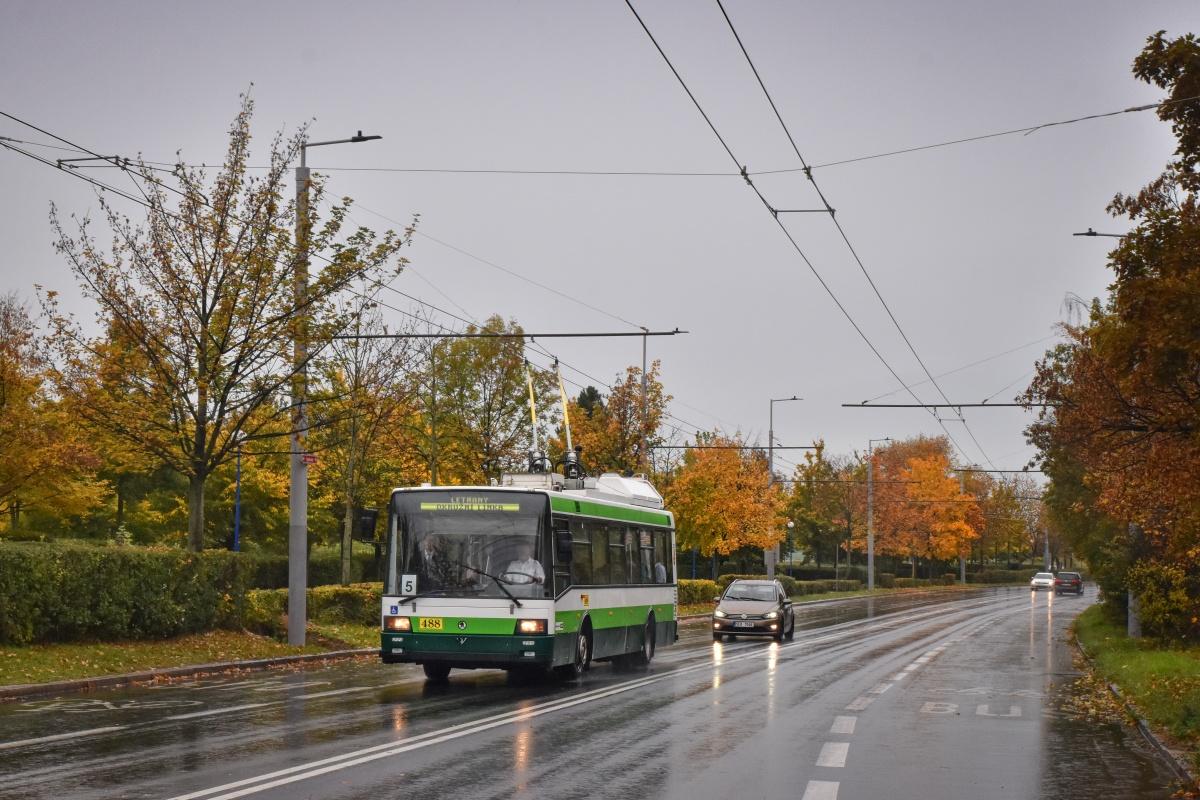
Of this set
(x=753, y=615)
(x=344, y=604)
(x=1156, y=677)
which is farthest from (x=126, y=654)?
(x=753, y=615)

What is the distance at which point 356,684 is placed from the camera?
19453 mm

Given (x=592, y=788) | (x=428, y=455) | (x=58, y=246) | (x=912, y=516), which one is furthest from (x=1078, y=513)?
(x=912, y=516)

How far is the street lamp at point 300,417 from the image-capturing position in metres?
23.8

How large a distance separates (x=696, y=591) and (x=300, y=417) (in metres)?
33.6

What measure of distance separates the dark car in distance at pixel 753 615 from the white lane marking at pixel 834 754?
20.6m

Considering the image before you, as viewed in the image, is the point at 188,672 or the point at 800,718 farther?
the point at 188,672

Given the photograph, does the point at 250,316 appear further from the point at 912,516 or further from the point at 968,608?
the point at 912,516

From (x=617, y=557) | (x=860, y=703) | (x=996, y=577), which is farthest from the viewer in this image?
(x=996, y=577)

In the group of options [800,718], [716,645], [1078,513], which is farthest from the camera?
[1078,513]

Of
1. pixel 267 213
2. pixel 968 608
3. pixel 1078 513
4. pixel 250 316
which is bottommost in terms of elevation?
pixel 968 608

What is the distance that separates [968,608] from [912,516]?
36.0 m

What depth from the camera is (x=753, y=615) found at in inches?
1345

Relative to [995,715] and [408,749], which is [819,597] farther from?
[408,749]

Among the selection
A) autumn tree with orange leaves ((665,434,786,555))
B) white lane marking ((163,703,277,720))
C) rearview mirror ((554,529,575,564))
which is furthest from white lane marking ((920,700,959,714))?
autumn tree with orange leaves ((665,434,786,555))
